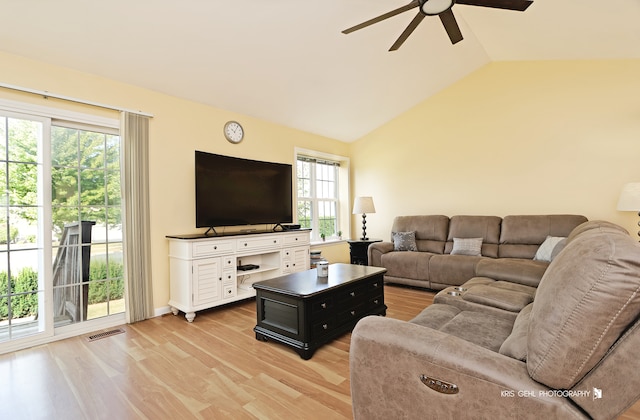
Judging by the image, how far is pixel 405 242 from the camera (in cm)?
459

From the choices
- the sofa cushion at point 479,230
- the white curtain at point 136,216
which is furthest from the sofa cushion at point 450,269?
the white curtain at point 136,216

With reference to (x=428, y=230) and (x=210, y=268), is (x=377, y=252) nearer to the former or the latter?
(x=428, y=230)

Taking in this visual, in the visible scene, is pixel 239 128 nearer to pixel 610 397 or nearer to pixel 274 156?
pixel 274 156

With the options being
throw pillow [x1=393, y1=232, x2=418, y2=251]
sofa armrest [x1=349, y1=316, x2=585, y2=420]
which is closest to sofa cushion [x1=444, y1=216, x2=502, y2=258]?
throw pillow [x1=393, y1=232, x2=418, y2=251]

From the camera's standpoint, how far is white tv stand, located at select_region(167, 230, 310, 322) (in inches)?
123

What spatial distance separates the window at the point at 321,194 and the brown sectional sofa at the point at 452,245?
128 centimetres

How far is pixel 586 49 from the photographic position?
3.52 meters

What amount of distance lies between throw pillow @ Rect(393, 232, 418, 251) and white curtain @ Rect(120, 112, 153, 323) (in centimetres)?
333

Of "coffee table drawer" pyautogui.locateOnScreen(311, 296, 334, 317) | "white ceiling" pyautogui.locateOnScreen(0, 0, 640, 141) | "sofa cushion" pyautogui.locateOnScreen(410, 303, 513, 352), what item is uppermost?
"white ceiling" pyautogui.locateOnScreen(0, 0, 640, 141)

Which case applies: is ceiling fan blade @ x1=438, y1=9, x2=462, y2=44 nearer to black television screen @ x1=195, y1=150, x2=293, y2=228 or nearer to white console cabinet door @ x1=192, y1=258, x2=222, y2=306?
black television screen @ x1=195, y1=150, x2=293, y2=228

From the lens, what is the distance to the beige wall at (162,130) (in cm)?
264

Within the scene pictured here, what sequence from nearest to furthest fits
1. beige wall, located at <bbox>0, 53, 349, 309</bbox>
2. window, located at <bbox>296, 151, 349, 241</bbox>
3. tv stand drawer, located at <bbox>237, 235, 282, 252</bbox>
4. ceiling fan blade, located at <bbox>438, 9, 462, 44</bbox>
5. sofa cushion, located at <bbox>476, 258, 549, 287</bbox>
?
1. ceiling fan blade, located at <bbox>438, 9, 462, 44</bbox>
2. beige wall, located at <bbox>0, 53, 349, 309</bbox>
3. sofa cushion, located at <bbox>476, 258, 549, 287</bbox>
4. tv stand drawer, located at <bbox>237, 235, 282, 252</bbox>
5. window, located at <bbox>296, 151, 349, 241</bbox>

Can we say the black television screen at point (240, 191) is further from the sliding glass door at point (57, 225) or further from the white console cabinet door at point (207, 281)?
the sliding glass door at point (57, 225)

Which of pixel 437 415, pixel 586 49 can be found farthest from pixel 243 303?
pixel 586 49
